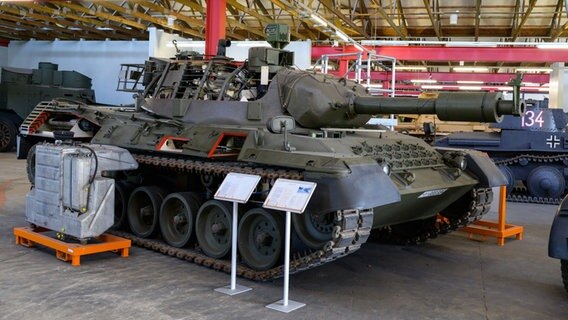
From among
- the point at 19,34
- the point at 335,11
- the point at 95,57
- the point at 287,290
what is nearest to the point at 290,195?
the point at 287,290

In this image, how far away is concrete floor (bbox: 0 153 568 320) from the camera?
562 centimetres

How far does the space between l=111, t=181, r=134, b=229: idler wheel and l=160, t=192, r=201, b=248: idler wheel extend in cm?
91

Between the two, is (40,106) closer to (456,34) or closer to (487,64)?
(456,34)

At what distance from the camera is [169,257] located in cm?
770

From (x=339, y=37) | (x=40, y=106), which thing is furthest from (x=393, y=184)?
(x=339, y=37)

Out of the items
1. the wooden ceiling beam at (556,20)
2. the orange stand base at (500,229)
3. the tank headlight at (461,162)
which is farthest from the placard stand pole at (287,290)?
the wooden ceiling beam at (556,20)

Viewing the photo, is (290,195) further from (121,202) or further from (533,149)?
(533,149)

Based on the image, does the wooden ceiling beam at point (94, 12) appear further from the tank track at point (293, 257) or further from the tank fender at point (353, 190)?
the tank fender at point (353, 190)

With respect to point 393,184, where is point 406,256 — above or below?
below

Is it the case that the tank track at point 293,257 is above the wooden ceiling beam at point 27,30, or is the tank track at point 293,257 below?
below

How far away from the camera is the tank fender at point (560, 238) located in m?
5.65

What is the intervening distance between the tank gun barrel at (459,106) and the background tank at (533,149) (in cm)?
766

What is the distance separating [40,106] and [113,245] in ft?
12.6

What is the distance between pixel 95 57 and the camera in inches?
1022
